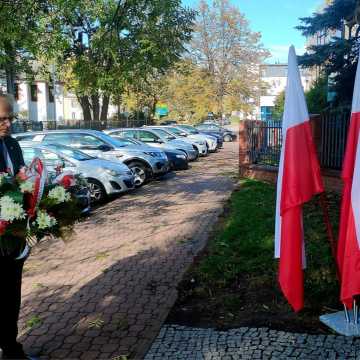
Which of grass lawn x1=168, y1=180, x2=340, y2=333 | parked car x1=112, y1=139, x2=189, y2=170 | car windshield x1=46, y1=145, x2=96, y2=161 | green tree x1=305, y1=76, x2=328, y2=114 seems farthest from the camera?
parked car x1=112, y1=139, x2=189, y2=170

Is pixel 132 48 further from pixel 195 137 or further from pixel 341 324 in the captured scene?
pixel 341 324

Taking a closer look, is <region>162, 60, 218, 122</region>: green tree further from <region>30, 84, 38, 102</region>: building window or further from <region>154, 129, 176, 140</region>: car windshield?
<region>154, 129, 176, 140</region>: car windshield

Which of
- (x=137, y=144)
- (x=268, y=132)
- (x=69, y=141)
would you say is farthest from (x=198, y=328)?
(x=137, y=144)

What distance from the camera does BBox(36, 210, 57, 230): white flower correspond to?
3268 millimetres

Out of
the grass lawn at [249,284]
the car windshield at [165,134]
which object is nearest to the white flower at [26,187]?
the grass lawn at [249,284]

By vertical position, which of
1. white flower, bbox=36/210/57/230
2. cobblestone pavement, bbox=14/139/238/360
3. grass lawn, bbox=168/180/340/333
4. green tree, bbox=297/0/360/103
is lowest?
cobblestone pavement, bbox=14/139/238/360

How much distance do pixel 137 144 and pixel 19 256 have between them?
12185 mm

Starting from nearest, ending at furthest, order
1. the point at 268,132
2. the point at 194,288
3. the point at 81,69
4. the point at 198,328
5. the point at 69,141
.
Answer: the point at 198,328 < the point at 194,288 < the point at 69,141 < the point at 268,132 < the point at 81,69

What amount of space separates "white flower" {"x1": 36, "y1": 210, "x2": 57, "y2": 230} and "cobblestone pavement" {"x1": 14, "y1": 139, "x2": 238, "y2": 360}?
1.23m

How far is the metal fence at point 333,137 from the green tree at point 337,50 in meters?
0.36

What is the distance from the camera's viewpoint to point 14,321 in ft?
11.8

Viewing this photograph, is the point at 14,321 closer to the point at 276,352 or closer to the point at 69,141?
the point at 276,352

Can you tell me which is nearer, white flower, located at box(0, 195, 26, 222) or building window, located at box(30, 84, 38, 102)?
white flower, located at box(0, 195, 26, 222)

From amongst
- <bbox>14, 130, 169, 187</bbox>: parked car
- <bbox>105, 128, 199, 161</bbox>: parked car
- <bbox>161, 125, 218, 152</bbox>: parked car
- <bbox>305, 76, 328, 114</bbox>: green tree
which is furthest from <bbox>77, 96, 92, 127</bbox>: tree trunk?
<bbox>305, 76, 328, 114</bbox>: green tree
